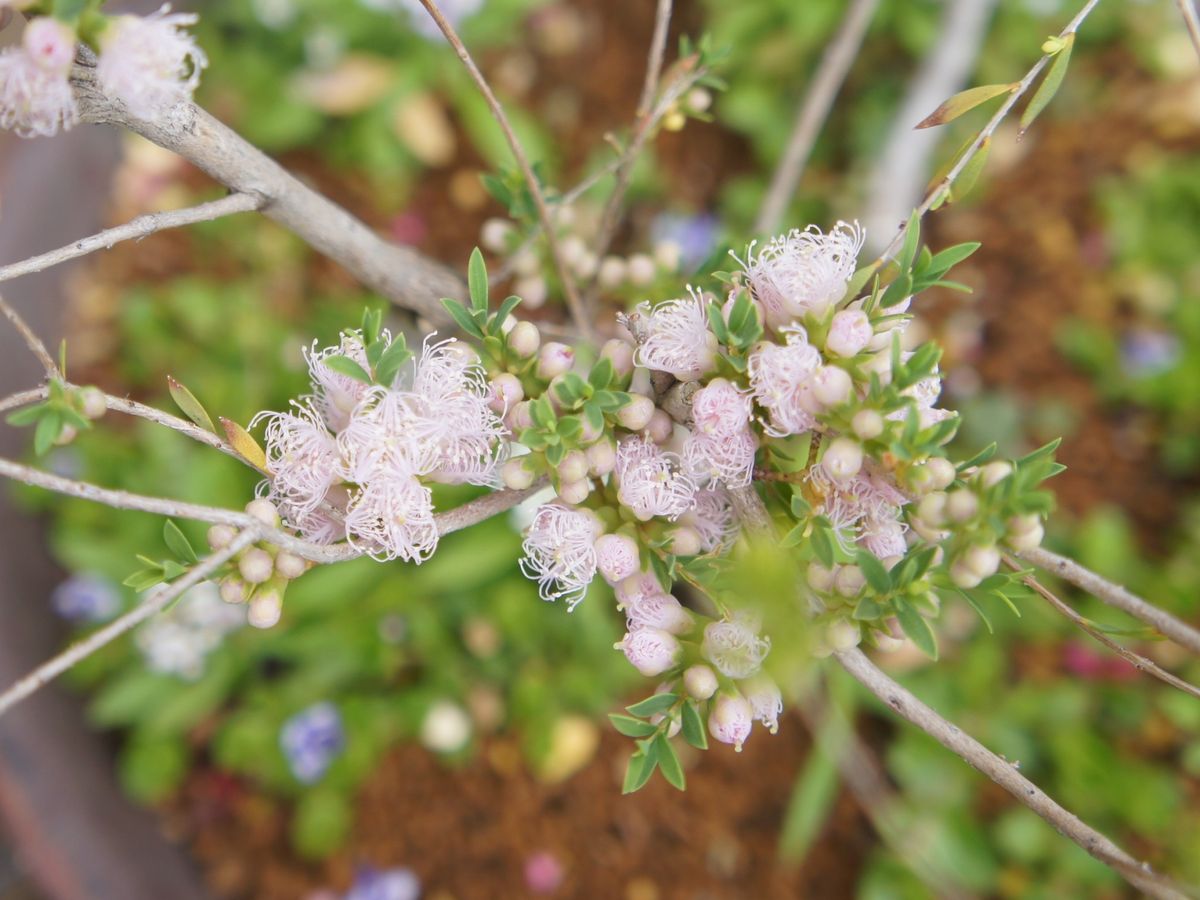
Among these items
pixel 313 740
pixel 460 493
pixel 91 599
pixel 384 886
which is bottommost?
pixel 384 886

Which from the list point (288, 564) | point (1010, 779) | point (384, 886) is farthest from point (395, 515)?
point (384, 886)

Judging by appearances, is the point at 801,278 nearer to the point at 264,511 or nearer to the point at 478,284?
the point at 478,284

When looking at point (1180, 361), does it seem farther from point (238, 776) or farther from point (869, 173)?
point (238, 776)

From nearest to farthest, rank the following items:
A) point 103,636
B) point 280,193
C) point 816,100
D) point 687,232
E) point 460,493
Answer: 1. point 103,636
2. point 280,193
3. point 816,100
4. point 460,493
5. point 687,232

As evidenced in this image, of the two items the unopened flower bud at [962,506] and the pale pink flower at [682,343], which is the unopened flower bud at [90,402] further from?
the unopened flower bud at [962,506]

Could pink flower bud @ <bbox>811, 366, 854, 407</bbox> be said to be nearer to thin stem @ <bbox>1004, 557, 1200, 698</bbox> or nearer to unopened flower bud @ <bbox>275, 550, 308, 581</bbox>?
thin stem @ <bbox>1004, 557, 1200, 698</bbox>

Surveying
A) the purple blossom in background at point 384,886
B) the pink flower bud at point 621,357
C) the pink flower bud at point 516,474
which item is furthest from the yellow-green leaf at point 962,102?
the purple blossom in background at point 384,886
